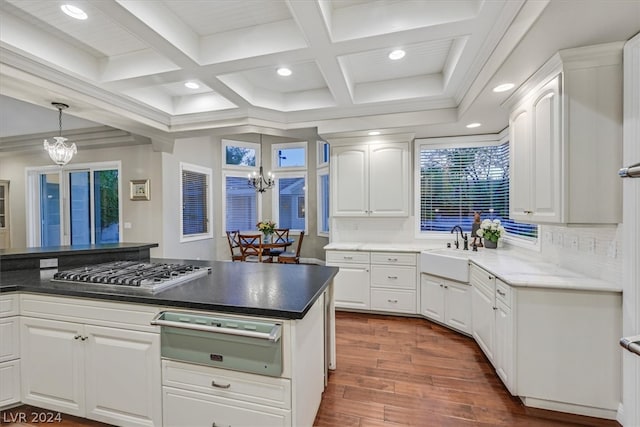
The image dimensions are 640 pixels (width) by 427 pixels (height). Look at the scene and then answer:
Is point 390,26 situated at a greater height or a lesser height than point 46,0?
lesser

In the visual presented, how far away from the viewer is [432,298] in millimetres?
3355

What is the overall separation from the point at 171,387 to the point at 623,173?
2261 millimetres

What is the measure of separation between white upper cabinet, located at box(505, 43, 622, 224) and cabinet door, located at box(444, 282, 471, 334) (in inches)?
49.3

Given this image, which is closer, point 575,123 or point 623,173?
point 623,173

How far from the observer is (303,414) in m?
1.51

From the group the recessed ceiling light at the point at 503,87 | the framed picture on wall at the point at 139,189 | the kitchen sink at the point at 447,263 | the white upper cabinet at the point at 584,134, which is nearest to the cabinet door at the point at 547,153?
the white upper cabinet at the point at 584,134

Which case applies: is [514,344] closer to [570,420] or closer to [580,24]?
[570,420]

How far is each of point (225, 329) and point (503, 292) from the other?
2.02m

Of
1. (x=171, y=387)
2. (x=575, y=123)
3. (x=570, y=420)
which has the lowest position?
(x=570, y=420)

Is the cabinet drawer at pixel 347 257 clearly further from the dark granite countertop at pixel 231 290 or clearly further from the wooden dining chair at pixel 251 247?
the wooden dining chair at pixel 251 247

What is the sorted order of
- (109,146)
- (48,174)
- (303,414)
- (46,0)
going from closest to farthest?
(303,414) < (46,0) < (109,146) < (48,174)

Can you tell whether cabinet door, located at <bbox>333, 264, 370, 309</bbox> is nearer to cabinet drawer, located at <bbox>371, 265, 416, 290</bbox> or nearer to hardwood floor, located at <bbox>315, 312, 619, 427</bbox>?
cabinet drawer, located at <bbox>371, 265, 416, 290</bbox>

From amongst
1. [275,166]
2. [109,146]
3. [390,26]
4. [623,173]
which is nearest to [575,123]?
[623,173]

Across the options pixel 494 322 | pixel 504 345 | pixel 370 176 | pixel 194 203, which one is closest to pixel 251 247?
pixel 194 203
